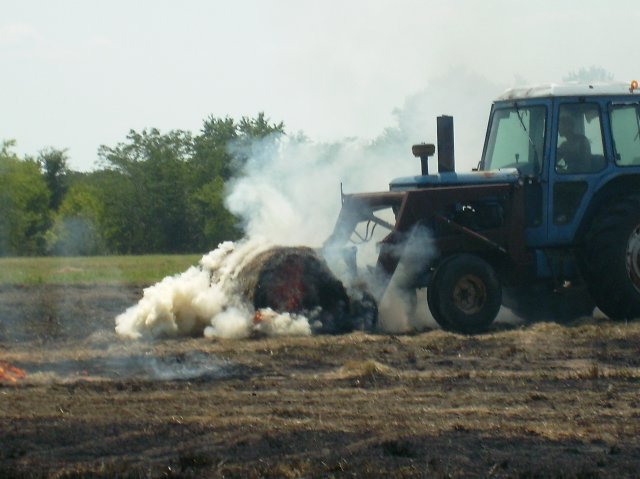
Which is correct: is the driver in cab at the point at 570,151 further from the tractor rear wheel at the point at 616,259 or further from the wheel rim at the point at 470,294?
the wheel rim at the point at 470,294

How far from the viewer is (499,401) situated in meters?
9.54

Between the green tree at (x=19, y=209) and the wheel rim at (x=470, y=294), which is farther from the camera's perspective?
the green tree at (x=19, y=209)

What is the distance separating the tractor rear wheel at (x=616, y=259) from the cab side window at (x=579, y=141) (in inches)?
23.5

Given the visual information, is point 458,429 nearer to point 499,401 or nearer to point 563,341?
point 499,401

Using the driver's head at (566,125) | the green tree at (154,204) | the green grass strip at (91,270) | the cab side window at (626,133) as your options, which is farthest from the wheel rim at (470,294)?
the green tree at (154,204)

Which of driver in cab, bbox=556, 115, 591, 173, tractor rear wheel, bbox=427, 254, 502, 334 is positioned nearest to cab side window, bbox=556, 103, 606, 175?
driver in cab, bbox=556, 115, 591, 173

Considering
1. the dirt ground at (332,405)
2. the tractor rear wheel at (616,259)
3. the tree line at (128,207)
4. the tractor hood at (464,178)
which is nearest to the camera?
the dirt ground at (332,405)

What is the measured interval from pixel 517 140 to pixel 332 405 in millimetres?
6461

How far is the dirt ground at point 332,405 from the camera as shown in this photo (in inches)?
294

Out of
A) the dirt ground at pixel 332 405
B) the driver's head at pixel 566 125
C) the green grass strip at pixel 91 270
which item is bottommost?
the dirt ground at pixel 332 405

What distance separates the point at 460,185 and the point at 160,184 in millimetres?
28659

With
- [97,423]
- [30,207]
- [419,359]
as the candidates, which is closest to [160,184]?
[30,207]

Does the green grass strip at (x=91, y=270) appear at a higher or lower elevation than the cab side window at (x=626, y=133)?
lower

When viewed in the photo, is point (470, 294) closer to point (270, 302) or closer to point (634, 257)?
point (634, 257)
